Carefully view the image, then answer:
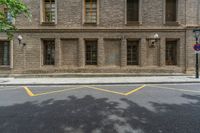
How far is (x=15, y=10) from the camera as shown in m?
8.21

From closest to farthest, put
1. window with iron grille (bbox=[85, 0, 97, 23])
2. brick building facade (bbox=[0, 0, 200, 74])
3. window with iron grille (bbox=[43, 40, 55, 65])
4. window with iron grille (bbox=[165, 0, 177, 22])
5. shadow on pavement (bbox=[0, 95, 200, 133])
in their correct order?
shadow on pavement (bbox=[0, 95, 200, 133])
brick building facade (bbox=[0, 0, 200, 74])
window with iron grille (bbox=[85, 0, 97, 23])
window with iron grille (bbox=[165, 0, 177, 22])
window with iron grille (bbox=[43, 40, 55, 65])

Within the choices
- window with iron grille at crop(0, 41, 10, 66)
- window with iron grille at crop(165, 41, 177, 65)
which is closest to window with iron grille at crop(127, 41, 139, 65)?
window with iron grille at crop(165, 41, 177, 65)

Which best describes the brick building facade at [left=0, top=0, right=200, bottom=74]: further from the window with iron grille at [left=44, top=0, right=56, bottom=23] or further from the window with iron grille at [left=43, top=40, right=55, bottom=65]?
the window with iron grille at [left=43, top=40, right=55, bottom=65]

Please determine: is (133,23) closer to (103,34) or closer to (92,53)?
(103,34)

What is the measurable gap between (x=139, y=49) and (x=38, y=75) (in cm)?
1024

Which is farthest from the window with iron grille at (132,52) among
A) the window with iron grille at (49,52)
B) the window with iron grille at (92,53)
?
the window with iron grille at (49,52)

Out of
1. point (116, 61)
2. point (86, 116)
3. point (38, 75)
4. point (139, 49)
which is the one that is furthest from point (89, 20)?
point (86, 116)

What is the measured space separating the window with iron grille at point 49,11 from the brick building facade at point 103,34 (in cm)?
10

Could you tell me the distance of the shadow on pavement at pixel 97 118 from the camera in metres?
3.29

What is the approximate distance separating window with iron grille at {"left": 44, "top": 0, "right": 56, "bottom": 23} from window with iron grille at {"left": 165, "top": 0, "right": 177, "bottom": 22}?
37.5ft

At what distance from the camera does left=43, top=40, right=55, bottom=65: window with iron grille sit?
13.1 m

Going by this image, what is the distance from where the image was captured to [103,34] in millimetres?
12641

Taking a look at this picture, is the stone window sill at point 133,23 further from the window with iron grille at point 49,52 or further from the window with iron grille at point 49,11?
the window with iron grille at point 49,52

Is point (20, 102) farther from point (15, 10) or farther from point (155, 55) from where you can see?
point (155, 55)
